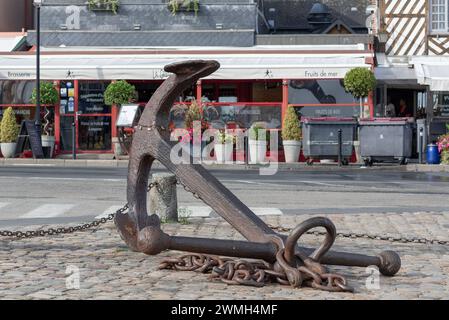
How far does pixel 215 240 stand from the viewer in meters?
7.12

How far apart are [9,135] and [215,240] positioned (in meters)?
22.9

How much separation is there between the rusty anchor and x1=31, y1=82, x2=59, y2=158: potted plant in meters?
22.6

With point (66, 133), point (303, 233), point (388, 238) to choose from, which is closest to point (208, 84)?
point (66, 133)

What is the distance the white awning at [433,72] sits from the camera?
29.9 meters

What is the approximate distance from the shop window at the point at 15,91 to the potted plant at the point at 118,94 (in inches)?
121

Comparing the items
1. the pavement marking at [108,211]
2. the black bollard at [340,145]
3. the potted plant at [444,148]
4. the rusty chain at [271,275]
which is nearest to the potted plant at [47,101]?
the black bollard at [340,145]

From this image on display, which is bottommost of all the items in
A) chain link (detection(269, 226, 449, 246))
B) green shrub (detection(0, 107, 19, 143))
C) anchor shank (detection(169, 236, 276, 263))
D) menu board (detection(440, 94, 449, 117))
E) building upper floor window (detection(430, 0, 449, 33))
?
chain link (detection(269, 226, 449, 246))

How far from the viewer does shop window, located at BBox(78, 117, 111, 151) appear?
30875 mm

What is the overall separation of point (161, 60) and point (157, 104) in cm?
2343

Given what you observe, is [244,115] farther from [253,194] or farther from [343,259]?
[343,259]

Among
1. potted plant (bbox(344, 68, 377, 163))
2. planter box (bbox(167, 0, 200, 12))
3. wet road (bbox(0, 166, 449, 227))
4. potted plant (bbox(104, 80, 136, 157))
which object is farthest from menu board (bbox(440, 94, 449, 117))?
wet road (bbox(0, 166, 449, 227))

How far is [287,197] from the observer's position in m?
15.9

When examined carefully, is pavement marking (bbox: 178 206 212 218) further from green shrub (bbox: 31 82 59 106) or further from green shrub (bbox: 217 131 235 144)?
green shrub (bbox: 31 82 59 106)

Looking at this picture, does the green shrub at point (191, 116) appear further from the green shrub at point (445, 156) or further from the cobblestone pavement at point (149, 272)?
the cobblestone pavement at point (149, 272)
